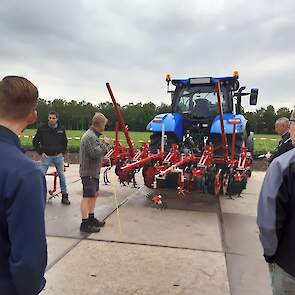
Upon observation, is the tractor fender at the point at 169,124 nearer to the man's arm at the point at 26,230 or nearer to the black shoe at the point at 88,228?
the black shoe at the point at 88,228

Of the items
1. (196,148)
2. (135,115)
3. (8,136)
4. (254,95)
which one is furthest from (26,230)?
(135,115)

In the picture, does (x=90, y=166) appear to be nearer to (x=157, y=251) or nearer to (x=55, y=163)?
(x=157, y=251)

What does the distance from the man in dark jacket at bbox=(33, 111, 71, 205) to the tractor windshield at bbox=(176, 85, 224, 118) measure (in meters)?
3.04

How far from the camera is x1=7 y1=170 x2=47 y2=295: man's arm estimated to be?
1282 mm

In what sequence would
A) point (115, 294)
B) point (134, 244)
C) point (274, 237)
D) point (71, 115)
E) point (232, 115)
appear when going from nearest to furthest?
point (274, 237), point (115, 294), point (134, 244), point (232, 115), point (71, 115)

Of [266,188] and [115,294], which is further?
[115,294]

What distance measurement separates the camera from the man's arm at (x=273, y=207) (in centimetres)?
180

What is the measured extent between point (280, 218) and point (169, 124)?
18.7 feet

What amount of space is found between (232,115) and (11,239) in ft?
22.2

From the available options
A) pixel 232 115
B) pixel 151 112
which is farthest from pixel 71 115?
pixel 232 115

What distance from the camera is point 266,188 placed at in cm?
185

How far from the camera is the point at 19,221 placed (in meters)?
1.29

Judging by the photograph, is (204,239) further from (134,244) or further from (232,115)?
(232,115)

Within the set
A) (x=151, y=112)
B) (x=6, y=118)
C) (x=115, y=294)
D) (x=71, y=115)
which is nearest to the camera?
(x=6, y=118)
